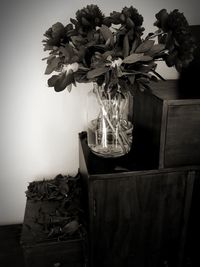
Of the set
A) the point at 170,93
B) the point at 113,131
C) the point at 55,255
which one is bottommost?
the point at 55,255

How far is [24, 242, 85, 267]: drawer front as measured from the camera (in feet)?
3.72

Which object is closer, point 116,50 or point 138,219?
point 116,50

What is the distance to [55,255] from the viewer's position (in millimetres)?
1164

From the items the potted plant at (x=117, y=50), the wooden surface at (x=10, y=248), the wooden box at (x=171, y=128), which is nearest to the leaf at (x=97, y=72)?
the potted plant at (x=117, y=50)

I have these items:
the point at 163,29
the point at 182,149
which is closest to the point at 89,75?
the point at 163,29

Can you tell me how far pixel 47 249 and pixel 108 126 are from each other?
539 mm

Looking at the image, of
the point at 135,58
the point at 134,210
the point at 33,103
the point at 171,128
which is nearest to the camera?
the point at 135,58

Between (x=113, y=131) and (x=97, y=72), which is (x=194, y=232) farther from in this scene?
(x=97, y=72)

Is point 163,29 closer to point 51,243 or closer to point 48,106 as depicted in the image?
point 48,106

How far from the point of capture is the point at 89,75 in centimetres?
89

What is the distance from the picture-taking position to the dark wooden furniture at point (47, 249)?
1.13 meters

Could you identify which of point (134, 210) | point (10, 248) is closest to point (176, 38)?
point (134, 210)

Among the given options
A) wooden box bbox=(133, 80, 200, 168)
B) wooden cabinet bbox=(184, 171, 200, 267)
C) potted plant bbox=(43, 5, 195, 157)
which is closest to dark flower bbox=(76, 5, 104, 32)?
potted plant bbox=(43, 5, 195, 157)

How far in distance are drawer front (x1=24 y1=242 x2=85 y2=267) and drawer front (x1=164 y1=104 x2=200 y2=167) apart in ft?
1.66
